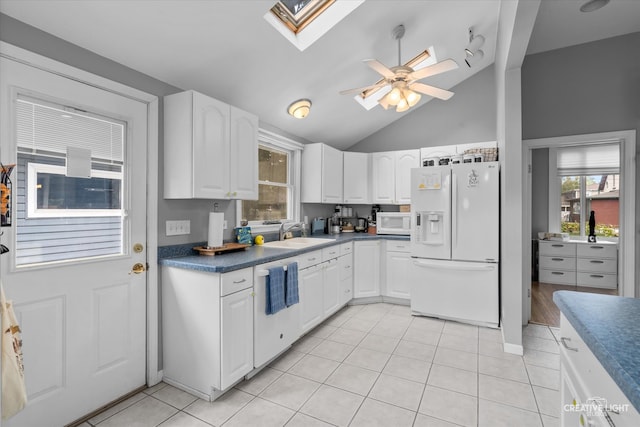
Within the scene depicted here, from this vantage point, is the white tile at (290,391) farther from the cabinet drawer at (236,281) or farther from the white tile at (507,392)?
the white tile at (507,392)

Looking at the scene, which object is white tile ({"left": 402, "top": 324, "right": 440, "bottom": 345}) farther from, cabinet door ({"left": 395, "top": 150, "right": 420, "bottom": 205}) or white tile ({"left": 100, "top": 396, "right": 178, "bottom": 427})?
white tile ({"left": 100, "top": 396, "right": 178, "bottom": 427})

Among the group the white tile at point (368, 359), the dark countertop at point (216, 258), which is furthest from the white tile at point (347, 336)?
the dark countertop at point (216, 258)

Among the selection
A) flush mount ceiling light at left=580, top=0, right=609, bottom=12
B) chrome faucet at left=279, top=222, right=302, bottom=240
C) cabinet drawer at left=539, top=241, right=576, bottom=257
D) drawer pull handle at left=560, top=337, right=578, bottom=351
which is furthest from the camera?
cabinet drawer at left=539, top=241, right=576, bottom=257

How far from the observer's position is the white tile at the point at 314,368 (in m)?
2.42

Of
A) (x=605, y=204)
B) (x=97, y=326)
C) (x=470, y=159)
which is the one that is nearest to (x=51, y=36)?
(x=97, y=326)

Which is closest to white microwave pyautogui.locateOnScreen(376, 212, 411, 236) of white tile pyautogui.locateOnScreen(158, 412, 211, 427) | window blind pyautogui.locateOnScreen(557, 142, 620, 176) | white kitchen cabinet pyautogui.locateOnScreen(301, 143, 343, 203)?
white kitchen cabinet pyautogui.locateOnScreen(301, 143, 343, 203)

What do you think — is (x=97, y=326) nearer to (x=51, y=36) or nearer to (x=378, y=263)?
(x=51, y=36)

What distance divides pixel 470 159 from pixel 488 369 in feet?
6.85

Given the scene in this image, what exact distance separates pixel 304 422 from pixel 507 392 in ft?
4.75

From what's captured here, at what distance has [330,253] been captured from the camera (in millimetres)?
3508

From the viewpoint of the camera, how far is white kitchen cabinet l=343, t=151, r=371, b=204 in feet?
15.0

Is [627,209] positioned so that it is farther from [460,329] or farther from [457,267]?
[460,329]

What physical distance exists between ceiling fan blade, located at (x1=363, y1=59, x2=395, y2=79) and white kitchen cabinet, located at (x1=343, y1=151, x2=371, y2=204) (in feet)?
6.29

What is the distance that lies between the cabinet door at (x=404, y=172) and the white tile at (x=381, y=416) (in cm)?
289
